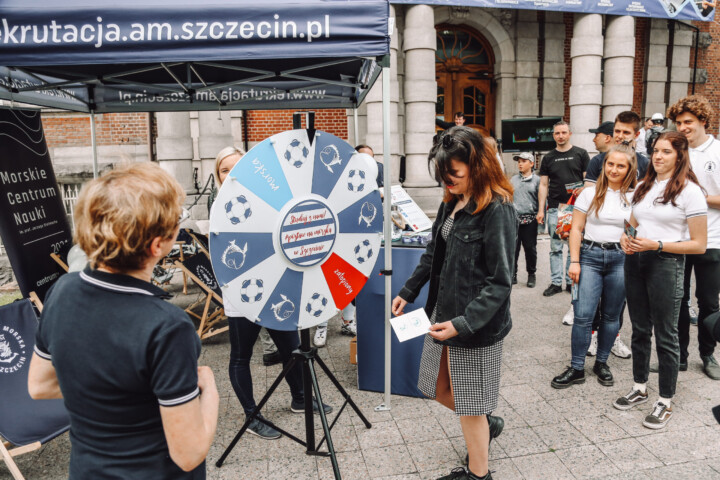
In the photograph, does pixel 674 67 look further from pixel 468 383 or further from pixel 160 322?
pixel 160 322

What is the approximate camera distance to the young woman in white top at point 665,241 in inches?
123

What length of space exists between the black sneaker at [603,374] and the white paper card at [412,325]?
6.81 feet

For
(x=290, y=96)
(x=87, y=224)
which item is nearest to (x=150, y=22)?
(x=87, y=224)

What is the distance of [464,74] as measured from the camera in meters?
12.6

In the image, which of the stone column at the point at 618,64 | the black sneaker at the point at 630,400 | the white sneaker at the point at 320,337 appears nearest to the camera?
the black sneaker at the point at 630,400

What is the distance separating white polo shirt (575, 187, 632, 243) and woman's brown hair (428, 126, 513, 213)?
1.68 meters

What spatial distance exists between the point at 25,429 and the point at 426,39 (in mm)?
9081

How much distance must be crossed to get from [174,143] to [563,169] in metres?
7.24

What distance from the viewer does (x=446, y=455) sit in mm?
2916

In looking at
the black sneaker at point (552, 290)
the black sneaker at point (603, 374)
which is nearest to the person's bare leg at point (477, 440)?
the black sneaker at point (603, 374)

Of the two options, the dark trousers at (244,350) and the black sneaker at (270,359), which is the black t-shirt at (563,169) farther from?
the dark trousers at (244,350)

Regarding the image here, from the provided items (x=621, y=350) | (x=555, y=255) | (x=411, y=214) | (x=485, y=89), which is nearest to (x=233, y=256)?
(x=411, y=214)

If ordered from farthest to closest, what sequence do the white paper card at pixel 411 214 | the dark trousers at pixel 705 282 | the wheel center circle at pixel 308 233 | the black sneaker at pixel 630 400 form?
the white paper card at pixel 411 214 → the dark trousers at pixel 705 282 → the black sneaker at pixel 630 400 → the wheel center circle at pixel 308 233

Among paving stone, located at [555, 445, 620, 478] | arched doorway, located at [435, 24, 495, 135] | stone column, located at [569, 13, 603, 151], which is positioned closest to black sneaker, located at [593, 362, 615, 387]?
paving stone, located at [555, 445, 620, 478]
